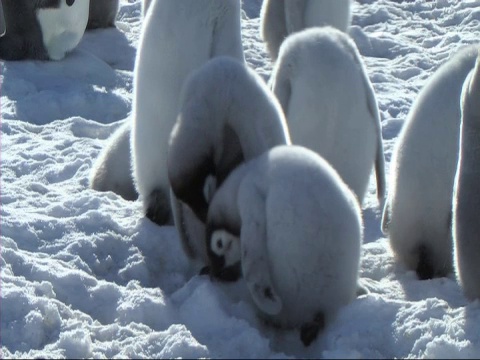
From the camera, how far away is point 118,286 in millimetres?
3635

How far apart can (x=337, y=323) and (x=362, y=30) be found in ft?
18.4

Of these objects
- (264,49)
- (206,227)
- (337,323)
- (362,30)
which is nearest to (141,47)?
(206,227)

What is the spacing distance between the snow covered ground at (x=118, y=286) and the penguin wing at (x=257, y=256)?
0.35 ft

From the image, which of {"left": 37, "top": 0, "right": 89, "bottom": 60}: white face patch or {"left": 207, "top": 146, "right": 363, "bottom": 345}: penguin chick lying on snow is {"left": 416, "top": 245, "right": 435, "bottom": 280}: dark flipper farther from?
{"left": 37, "top": 0, "right": 89, "bottom": 60}: white face patch

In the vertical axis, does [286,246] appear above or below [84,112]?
above

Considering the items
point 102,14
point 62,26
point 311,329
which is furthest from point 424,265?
point 102,14

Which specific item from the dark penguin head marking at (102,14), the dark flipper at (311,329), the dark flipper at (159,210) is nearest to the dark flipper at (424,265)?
the dark flipper at (311,329)

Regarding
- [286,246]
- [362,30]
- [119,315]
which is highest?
[286,246]

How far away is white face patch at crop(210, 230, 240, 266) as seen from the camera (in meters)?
3.48

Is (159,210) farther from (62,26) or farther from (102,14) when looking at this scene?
(102,14)

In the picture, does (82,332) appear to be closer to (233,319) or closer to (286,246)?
(233,319)

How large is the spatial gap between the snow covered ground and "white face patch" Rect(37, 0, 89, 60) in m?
1.23

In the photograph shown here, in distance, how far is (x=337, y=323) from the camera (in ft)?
10.8

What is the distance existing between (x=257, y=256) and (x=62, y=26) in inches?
197
